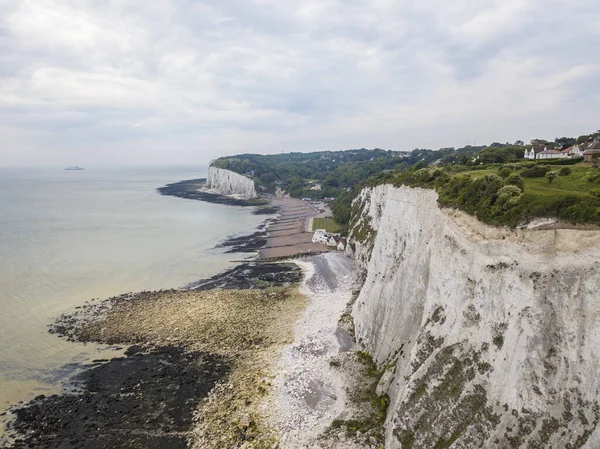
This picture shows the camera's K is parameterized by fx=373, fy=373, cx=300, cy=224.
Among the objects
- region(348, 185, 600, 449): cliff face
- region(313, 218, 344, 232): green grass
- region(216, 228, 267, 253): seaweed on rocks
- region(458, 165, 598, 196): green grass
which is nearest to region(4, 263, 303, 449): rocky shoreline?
region(348, 185, 600, 449): cliff face

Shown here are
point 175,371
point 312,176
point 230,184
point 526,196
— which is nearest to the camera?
point 526,196

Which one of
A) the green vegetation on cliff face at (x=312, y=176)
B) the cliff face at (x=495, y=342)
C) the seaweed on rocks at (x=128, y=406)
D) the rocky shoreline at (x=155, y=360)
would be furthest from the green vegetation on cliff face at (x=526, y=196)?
the green vegetation on cliff face at (x=312, y=176)

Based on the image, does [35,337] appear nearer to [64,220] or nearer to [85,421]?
[85,421]

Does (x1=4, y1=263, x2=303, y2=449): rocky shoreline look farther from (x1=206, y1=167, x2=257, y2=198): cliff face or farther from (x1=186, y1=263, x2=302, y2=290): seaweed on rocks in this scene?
(x1=206, y1=167, x2=257, y2=198): cliff face

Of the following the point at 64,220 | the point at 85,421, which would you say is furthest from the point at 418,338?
the point at 64,220

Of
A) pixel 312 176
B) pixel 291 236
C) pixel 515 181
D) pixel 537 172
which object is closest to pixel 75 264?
pixel 291 236

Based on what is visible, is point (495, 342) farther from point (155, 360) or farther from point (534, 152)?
point (534, 152)

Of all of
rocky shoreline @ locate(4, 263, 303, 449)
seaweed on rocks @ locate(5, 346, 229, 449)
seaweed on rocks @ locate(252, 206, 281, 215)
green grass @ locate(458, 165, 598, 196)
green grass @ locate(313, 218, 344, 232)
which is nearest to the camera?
green grass @ locate(458, 165, 598, 196)
